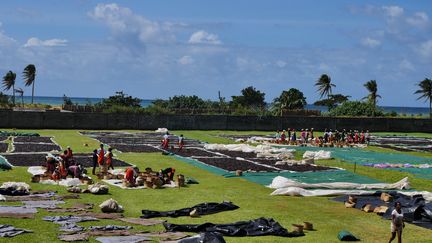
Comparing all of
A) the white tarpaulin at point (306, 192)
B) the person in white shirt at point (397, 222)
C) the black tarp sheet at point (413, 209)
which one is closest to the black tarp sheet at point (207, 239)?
the person in white shirt at point (397, 222)

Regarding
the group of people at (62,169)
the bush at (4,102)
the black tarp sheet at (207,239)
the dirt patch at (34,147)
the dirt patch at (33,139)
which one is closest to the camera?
the black tarp sheet at (207,239)

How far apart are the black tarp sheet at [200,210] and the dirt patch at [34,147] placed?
2619 centimetres

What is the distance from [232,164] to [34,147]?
17.4 metres

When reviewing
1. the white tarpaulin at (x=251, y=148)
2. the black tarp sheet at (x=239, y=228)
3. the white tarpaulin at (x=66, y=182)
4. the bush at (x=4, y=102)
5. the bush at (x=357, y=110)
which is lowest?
the black tarp sheet at (x=239, y=228)

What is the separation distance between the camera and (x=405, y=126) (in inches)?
3725

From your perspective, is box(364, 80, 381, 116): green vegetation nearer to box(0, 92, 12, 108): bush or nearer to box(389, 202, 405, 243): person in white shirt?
box(0, 92, 12, 108): bush

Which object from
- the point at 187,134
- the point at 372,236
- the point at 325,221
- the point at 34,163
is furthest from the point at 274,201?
the point at 187,134

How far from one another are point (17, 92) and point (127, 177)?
301 feet

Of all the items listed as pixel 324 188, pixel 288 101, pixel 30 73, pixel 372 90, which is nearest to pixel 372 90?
pixel 372 90

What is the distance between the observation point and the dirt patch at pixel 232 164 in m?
40.7

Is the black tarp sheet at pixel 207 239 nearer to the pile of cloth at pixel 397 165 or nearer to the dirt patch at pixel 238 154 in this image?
the pile of cloth at pixel 397 165

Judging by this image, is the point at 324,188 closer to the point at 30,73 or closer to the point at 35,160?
the point at 35,160

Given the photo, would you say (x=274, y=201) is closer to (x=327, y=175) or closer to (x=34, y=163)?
(x=327, y=175)

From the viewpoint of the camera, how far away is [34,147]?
5106 cm
